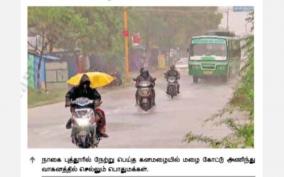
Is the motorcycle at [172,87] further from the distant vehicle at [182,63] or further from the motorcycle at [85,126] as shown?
the motorcycle at [85,126]

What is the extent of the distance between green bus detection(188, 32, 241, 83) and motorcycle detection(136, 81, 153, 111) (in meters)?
0.41

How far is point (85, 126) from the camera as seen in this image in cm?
647

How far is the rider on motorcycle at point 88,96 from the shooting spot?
650 centimetres

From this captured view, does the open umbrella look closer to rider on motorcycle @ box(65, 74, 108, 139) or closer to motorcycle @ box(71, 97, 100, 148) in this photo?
rider on motorcycle @ box(65, 74, 108, 139)

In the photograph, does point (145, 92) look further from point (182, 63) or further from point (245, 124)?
point (245, 124)

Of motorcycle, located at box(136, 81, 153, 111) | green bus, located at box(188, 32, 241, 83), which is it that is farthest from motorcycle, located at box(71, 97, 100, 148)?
green bus, located at box(188, 32, 241, 83)

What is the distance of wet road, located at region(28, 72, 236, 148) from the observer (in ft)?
21.3

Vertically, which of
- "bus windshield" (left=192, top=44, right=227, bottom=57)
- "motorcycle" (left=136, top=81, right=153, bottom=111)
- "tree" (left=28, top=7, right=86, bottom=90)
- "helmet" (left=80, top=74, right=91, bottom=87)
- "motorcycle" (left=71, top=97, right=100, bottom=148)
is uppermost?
"tree" (left=28, top=7, right=86, bottom=90)

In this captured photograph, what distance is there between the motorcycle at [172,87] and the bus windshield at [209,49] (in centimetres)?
30

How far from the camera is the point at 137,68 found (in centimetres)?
662

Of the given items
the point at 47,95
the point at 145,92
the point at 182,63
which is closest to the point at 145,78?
the point at 145,92

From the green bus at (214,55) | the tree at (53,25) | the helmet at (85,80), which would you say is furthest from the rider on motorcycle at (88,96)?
the green bus at (214,55)

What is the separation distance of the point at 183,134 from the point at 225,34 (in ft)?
3.30

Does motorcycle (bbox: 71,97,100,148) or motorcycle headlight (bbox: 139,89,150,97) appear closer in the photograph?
motorcycle (bbox: 71,97,100,148)
